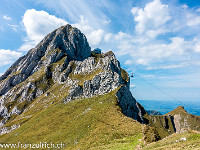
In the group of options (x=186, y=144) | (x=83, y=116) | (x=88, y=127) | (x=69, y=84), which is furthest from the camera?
(x=69, y=84)

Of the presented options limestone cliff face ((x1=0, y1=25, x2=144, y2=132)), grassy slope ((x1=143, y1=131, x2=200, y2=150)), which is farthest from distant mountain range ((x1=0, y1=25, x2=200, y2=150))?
grassy slope ((x1=143, y1=131, x2=200, y2=150))

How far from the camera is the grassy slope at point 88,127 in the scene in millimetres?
40925

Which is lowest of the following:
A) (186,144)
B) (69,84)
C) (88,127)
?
(88,127)

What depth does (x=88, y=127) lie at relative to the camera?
54812 mm

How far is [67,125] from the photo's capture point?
61906 mm

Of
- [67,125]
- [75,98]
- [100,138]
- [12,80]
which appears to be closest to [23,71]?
[12,80]

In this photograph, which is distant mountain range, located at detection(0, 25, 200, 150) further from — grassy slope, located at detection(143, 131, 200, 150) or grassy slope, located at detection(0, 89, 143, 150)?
grassy slope, located at detection(143, 131, 200, 150)

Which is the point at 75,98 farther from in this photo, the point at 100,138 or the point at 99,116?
the point at 100,138

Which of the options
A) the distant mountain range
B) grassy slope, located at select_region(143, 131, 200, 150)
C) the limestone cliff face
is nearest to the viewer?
grassy slope, located at select_region(143, 131, 200, 150)

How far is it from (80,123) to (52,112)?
3264cm

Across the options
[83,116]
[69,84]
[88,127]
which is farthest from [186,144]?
[69,84]

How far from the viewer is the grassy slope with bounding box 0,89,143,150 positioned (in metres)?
40.9

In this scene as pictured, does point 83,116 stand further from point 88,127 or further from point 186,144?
point 186,144

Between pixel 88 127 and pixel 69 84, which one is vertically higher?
pixel 69 84
